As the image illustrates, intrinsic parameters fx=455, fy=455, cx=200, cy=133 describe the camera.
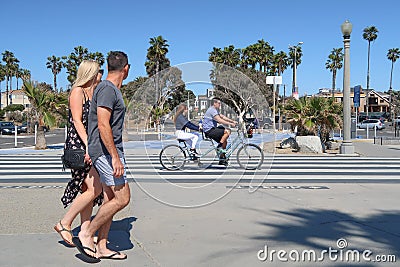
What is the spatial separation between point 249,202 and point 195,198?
93 centimetres

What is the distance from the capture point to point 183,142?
10.4 m

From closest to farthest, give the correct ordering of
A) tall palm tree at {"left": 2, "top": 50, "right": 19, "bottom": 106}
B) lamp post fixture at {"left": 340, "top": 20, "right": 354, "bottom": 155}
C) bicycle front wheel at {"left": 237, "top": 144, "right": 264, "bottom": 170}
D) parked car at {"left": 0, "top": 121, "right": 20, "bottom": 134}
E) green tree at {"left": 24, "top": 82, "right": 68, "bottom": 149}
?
bicycle front wheel at {"left": 237, "top": 144, "right": 264, "bottom": 170} < lamp post fixture at {"left": 340, "top": 20, "right": 354, "bottom": 155} < green tree at {"left": 24, "top": 82, "right": 68, "bottom": 149} < parked car at {"left": 0, "top": 121, "right": 20, "bottom": 134} < tall palm tree at {"left": 2, "top": 50, "right": 19, "bottom": 106}

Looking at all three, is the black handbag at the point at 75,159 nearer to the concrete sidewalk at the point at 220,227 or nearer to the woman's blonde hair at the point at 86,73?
the woman's blonde hair at the point at 86,73

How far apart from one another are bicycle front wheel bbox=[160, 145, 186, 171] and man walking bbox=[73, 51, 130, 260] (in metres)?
6.41

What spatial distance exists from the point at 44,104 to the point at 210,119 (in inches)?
409

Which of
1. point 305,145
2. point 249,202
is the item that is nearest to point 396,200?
point 249,202

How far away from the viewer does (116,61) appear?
4.53 m

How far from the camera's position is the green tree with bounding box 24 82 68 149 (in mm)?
17703

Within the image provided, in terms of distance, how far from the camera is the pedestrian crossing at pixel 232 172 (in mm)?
9922

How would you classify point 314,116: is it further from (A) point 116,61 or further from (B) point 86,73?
(A) point 116,61

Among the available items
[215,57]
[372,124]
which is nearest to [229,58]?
[215,57]

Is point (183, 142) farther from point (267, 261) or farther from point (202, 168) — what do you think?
point (267, 261)

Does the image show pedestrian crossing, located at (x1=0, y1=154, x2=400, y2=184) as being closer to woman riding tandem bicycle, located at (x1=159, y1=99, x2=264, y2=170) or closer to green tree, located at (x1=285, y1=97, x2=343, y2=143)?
woman riding tandem bicycle, located at (x1=159, y1=99, x2=264, y2=170)

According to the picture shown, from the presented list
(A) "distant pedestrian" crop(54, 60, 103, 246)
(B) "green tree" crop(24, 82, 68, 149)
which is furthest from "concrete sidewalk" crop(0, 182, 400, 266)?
(B) "green tree" crop(24, 82, 68, 149)
